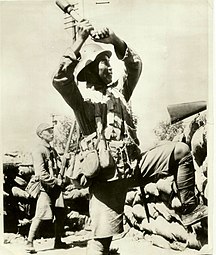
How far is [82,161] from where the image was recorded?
96 cm

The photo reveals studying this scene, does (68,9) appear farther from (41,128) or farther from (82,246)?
(82,246)

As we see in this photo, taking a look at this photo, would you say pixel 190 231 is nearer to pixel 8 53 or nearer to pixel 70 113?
pixel 70 113

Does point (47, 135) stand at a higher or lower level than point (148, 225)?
higher

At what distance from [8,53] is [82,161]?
245mm

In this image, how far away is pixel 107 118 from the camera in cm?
97

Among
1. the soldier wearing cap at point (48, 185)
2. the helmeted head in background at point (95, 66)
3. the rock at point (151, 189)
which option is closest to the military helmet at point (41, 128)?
the soldier wearing cap at point (48, 185)

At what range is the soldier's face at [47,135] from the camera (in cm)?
96

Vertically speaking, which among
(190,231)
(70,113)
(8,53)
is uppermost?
(8,53)

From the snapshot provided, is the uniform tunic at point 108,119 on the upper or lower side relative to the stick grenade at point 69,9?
lower

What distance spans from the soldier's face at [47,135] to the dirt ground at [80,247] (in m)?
0.19

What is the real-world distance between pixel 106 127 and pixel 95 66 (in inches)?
4.6

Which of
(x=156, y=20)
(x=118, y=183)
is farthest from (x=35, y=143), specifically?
(x=156, y=20)

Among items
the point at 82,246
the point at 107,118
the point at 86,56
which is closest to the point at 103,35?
the point at 86,56

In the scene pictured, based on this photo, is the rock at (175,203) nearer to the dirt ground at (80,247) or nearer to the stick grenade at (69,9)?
the dirt ground at (80,247)
